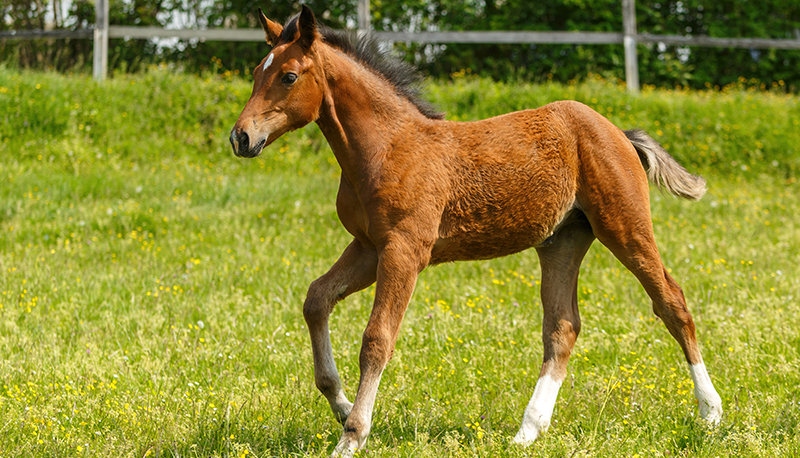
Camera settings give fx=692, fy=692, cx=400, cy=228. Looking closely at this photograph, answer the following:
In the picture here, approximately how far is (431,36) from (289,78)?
1077 centimetres

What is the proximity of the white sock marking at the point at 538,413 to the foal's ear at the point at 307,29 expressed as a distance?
213cm

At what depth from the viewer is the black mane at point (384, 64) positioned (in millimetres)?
3568

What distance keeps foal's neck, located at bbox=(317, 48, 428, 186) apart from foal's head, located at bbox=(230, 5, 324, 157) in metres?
0.10

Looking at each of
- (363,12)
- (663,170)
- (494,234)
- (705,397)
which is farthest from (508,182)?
(363,12)

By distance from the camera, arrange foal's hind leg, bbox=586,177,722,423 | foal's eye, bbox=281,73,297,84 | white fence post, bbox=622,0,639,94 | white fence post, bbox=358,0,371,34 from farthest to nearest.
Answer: white fence post, bbox=622,0,639,94, white fence post, bbox=358,0,371,34, foal's hind leg, bbox=586,177,722,423, foal's eye, bbox=281,73,297,84

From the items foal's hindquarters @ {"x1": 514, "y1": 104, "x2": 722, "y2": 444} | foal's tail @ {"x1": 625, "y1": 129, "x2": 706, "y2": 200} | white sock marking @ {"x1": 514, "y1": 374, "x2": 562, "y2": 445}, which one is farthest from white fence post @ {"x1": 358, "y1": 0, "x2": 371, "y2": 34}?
white sock marking @ {"x1": 514, "y1": 374, "x2": 562, "y2": 445}

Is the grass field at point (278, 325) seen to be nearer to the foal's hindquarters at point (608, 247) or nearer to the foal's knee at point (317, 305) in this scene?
the foal's hindquarters at point (608, 247)

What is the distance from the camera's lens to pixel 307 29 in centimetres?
313

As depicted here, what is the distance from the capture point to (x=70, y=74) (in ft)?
41.3

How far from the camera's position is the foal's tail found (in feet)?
13.4

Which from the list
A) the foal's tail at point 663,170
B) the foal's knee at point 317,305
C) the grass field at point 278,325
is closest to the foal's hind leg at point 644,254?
the grass field at point 278,325

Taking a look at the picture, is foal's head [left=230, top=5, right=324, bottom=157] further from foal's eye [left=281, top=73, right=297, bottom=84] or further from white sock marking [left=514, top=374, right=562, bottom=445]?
white sock marking [left=514, top=374, right=562, bottom=445]

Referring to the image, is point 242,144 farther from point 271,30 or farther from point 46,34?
point 46,34

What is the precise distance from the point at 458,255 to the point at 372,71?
3.42ft
